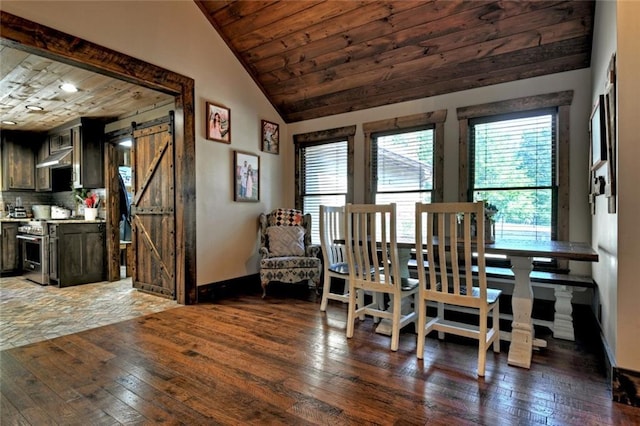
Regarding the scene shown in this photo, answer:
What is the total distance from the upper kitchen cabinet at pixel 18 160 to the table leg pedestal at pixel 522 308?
793 cm

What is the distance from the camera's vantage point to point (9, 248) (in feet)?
18.3

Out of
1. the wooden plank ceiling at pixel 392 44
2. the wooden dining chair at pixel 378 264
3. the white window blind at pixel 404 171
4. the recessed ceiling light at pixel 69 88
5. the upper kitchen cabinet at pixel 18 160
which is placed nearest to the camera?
the wooden dining chair at pixel 378 264

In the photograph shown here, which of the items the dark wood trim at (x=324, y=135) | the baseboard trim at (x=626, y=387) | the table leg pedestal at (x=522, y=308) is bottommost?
the baseboard trim at (x=626, y=387)

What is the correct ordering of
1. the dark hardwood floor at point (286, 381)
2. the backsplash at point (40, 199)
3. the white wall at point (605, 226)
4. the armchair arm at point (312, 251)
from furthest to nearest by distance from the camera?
1. the backsplash at point (40, 199)
2. the armchair arm at point (312, 251)
3. the white wall at point (605, 226)
4. the dark hardwood floor at point (286, 381)

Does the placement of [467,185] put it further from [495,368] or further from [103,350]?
[103,350]

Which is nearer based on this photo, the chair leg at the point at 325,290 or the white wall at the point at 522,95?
the white wall at the point at 522,95

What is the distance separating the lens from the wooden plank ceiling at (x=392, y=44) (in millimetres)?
3102

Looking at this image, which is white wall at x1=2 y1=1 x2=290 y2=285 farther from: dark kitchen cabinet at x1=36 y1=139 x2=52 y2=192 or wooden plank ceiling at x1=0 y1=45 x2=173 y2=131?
dark kitchen cabinet at x1=36 y1=139 x2=52 y2=192

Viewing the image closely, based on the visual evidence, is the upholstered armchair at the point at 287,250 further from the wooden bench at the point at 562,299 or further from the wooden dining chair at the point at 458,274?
the wooden bench at the point at 562,299

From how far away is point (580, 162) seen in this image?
3.29m

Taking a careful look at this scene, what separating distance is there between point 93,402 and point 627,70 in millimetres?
3549

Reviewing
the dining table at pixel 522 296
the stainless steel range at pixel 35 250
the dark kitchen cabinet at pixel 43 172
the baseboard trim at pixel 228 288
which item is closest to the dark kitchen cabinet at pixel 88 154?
the stainless steel range at pixel 35 250

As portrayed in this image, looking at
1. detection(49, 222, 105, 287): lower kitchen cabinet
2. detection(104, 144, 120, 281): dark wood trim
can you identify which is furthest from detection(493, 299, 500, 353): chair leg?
detection(49, 222, 105, 287): lower kitchen cabinet

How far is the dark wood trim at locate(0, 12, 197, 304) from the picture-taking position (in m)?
2.60
